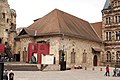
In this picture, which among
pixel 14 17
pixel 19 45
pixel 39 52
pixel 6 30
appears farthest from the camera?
pixel 14 17

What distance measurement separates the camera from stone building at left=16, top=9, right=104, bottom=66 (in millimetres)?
35844

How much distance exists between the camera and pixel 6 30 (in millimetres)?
59281

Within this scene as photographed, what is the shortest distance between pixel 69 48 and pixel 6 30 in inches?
1057

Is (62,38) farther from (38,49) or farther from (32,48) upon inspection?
(32,48)

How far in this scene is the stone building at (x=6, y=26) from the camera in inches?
2277

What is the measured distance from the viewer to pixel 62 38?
35.6m

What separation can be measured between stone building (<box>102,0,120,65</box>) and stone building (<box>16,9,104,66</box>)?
418 cm

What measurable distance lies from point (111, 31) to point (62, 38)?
605 inches

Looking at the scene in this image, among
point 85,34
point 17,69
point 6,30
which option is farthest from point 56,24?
point 6,30

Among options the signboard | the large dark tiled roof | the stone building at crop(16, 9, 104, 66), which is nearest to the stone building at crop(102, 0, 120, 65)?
the stone building at crop(16, 9, 104, 66)

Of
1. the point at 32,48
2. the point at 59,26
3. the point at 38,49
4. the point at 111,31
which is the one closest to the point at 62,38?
the point at 59,26

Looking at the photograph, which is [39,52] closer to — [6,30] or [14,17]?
[6,30]

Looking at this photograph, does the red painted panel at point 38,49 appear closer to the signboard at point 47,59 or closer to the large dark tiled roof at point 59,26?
the large dark tiled roof at point 59,26

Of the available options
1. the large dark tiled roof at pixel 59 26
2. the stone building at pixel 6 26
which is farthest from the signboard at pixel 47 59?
the stone building at pixel 6 26
